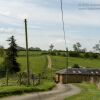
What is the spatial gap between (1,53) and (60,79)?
21356 mm

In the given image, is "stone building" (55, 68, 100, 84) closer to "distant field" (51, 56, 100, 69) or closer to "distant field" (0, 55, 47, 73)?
"distant field" (0, 55, 47, 73)

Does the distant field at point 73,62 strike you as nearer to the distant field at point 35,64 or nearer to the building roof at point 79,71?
the distant field at point 35,64

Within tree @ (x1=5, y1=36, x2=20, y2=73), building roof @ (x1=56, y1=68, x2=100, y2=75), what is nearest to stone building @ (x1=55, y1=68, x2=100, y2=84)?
building roof @ (x1=56, y1=68, x2=100, y2=75)

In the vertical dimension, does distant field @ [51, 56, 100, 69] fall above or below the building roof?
above

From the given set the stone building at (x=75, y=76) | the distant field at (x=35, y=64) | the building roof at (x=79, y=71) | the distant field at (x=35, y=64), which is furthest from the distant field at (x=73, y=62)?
the stone building at (x=75, y=76)

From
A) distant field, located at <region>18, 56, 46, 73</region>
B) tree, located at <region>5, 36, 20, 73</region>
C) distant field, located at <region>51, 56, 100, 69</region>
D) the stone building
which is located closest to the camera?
the stone building

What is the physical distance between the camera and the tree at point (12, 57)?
344 ft

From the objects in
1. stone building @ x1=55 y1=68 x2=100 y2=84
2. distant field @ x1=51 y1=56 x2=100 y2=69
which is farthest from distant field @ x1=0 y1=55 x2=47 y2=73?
stone building @ x1=55 y1=68 x2=100 y2=84

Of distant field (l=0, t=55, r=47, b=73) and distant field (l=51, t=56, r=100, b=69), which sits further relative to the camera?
distant field (l=51, t=56, r=100, b=69)

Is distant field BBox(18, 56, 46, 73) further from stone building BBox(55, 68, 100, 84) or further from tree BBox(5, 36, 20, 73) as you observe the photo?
stone building BBox(55, 68, 100, 84)

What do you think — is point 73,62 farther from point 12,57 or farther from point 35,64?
point 12,57

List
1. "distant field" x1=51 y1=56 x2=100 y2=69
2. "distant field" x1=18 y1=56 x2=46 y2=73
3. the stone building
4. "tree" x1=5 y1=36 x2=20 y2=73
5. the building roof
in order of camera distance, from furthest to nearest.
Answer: "distant field" x1=51 y1=56 x2=100 y2=69
"distant field" x1=18 y1=56 x2=46 y2=73
"tree" x1=5 y1=36 x2=20 y2=73
the building roof
the stone building

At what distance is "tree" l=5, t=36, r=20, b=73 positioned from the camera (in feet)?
344

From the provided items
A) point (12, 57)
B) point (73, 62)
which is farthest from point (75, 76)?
point (73, 62)
